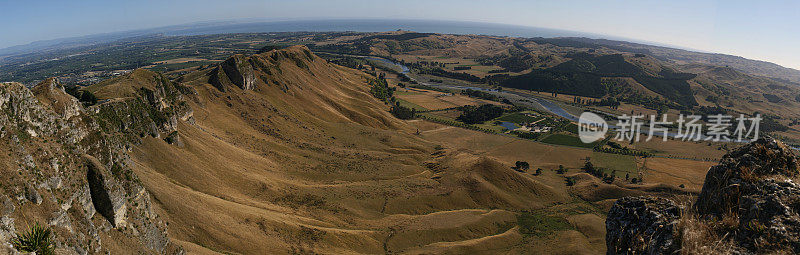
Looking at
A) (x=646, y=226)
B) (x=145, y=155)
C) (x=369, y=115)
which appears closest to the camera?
(x=646, y=226)

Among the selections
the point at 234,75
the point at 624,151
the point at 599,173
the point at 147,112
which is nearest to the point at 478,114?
the point at 624,151

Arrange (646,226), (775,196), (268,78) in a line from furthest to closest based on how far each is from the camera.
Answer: (268,78), (646,226), (775,196)

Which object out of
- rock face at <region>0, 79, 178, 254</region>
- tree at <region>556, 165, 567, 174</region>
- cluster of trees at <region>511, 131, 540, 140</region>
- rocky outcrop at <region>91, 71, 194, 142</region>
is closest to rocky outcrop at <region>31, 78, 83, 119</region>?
rock face at <region>0, 79, 178, 254</region>

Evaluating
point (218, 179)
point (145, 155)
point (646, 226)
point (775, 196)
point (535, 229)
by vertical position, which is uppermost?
point (775, 196)

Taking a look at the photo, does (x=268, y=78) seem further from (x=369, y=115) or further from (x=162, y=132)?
(x=162, y=132)

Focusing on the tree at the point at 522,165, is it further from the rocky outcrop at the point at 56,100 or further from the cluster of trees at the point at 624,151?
the rocky outcrop at the point at 56,100

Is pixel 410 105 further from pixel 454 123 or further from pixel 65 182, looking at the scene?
pixel 65 182

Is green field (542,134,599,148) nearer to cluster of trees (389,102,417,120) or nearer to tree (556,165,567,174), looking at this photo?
tree (556,165,567,174)

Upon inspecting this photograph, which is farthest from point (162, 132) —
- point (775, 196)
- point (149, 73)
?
point (775, 196)
